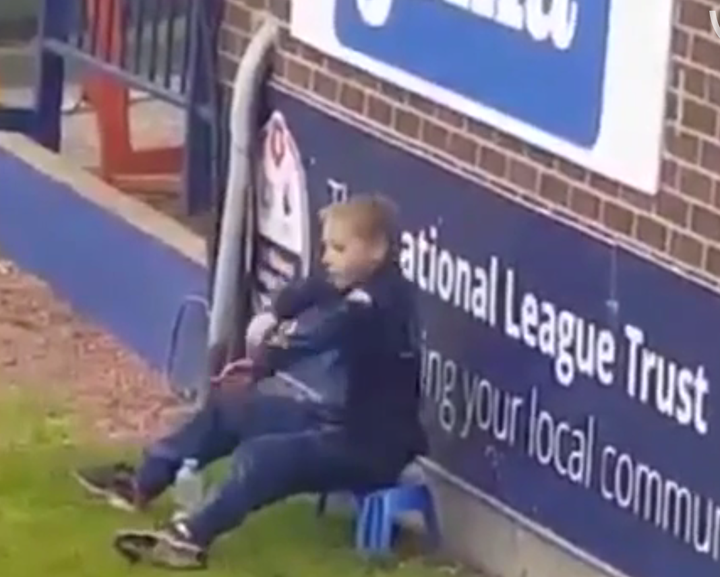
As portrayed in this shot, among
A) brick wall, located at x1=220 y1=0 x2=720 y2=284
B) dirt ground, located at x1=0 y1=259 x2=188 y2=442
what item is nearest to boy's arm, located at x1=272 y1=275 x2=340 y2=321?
brick wall, located at x1=220 y1=0 x2=720 y2=284

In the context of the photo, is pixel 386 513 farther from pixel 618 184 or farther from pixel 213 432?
pixel 618 184

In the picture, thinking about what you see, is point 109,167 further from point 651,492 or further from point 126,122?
point 651,492

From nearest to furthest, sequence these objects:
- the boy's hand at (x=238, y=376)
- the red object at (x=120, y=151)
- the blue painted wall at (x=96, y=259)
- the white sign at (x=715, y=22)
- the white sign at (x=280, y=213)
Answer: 1. the white sign at (x=715, y=22)
2. the boy's hand at (x=238, y=376)
3. the white sign at (x=280, y=213)
4. the blue painted wall at (x=96, y=259)
5. the red object at (x=120, y=151)

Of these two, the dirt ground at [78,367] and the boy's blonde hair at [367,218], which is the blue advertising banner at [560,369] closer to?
the boy's blonde hair at [367,218]

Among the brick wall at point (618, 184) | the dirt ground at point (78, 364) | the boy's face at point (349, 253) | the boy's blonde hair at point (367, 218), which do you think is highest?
the brick wall at point (618, 184)

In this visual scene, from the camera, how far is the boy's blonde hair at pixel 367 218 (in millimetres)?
6820

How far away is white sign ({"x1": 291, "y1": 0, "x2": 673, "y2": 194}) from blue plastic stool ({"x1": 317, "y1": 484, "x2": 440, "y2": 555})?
971 millimetres

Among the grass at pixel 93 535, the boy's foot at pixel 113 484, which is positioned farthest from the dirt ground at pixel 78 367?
the boy's foot at pixel 113 484

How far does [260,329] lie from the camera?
726 cm

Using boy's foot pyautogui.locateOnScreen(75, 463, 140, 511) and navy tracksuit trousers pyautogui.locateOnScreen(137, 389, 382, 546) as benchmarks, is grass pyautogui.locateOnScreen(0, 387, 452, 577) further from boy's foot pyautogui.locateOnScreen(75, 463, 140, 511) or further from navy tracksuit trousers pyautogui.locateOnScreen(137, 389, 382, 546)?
navy tracksuit trousers pyautogui.locateOnScreen(137, 389, 382, 546)

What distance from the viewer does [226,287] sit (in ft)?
26.6

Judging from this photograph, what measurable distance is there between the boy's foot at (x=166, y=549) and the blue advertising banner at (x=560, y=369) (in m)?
0.72

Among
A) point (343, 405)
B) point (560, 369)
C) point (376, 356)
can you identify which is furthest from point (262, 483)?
point (560, 369)

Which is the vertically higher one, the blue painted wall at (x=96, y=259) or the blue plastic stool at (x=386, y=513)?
the blue plastic stool at (x=386, y=513)
